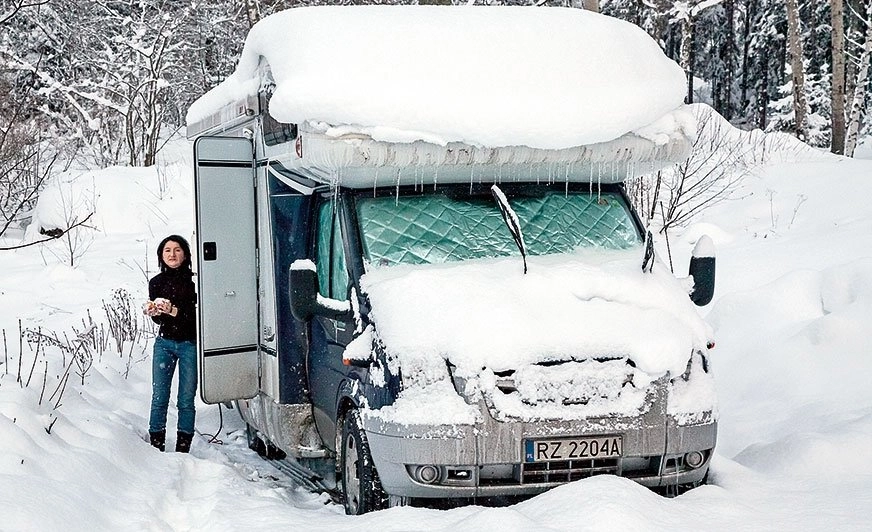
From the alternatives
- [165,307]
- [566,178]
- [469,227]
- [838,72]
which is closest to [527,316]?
[469,227]

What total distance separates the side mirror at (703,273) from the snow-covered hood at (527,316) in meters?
0.36

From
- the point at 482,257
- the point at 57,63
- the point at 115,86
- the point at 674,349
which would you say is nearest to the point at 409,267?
the point at 482,257

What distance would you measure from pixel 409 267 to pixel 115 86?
2324 centimetres

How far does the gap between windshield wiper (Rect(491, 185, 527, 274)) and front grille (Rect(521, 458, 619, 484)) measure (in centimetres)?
104

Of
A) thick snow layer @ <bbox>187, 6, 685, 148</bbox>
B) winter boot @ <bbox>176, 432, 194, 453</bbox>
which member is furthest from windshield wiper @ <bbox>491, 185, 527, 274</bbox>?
winter boot @ <bbox>176, 432, 194, 453</bbox>

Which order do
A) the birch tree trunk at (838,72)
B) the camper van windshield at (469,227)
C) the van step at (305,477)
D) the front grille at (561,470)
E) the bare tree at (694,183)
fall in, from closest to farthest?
the front grille at (561,470) < the camper van windshield at (469,227) < the van step at (305,477) < the bare tree at (694,183) < the birch tree trunk at (838,72)

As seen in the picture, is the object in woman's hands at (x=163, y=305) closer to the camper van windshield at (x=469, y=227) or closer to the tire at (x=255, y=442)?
the tire at (x=255, y=442)

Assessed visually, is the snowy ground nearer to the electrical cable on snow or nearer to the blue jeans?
the electrical cable on snow

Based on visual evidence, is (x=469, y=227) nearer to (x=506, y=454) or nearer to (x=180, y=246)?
(x=506, y=454)

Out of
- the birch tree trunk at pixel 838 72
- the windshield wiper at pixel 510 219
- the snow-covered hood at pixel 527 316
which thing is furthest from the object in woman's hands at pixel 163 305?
the birch tree trunk at pixel 838 72

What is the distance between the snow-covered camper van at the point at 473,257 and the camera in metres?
4.80

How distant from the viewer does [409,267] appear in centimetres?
546

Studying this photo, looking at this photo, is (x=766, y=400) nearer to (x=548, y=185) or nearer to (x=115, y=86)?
(x=548, y=185)

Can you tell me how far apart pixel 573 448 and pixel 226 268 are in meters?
3.14
